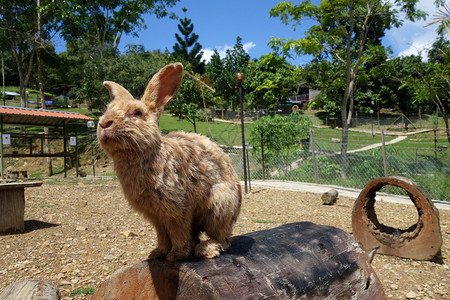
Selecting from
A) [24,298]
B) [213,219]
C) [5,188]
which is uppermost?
[213,219]

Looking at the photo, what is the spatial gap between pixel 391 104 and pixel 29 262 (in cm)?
3414

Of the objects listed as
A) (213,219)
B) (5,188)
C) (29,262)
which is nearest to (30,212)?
(5,188)

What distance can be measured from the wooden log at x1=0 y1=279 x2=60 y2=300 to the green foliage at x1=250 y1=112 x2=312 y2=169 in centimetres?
1045

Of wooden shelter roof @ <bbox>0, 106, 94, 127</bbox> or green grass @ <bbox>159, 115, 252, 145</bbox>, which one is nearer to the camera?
wooden shelter roof @ <bbox>0, 106, 94, 127</bbox>

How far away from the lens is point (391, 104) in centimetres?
3147

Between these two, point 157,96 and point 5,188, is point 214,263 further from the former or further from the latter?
point 5,188

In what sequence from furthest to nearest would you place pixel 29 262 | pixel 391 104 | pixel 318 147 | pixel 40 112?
pixel 391 104 < pixel 40 112 < pixel 318 147 < pixel 29 262

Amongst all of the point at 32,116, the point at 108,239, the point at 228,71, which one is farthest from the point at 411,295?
the point at 228,71

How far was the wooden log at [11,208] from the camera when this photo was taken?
5.22 meters

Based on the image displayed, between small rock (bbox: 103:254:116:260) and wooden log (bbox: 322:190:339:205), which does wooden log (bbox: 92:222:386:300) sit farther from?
wooden log (bbox: 322:190:339:205)

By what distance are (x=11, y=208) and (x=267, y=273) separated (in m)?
5.12

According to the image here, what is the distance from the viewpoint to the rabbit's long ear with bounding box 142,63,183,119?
1.92m

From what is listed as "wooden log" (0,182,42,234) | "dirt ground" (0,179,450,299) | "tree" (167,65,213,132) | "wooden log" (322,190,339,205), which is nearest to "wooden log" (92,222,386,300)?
"dirt ground" (0,179,450,299)

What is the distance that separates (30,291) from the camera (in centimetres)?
268
